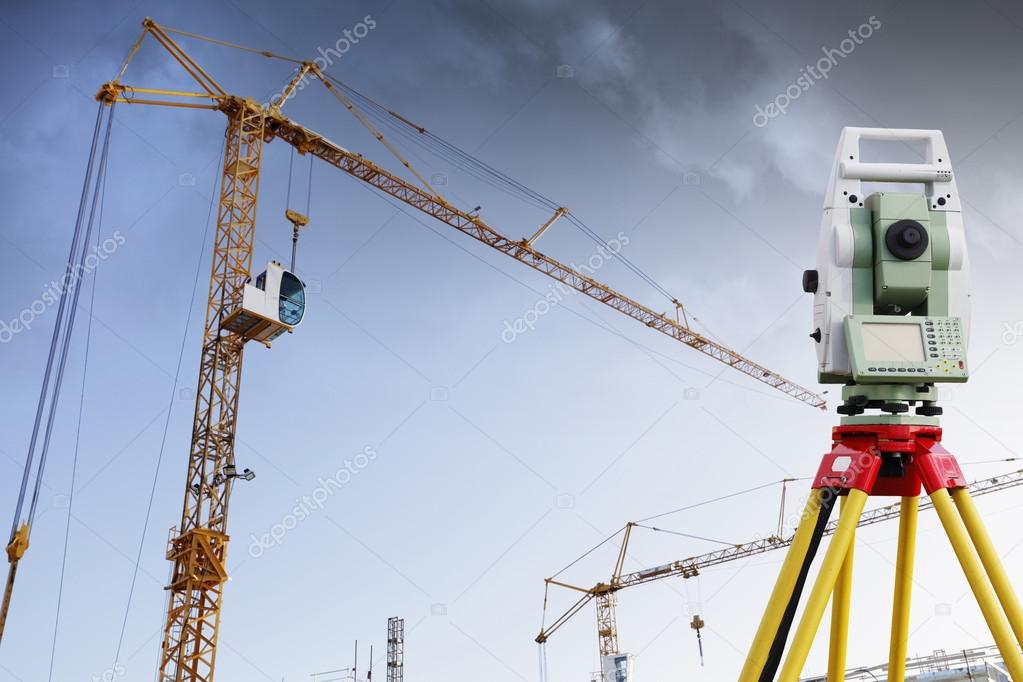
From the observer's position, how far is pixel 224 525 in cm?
3662

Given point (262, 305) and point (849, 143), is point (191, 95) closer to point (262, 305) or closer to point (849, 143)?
point (262, 305)

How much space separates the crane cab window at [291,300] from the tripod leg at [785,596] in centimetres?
3200

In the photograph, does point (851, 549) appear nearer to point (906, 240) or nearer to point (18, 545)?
point (906, 240)

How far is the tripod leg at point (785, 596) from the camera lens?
7.09 m

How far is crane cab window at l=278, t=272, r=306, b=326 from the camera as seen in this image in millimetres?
37375

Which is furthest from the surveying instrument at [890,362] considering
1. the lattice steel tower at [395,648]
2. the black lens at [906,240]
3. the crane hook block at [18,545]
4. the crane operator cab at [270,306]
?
the lattice steel tower at [395,648]

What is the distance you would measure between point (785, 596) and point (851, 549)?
104cm

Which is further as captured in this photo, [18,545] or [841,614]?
[18,545]

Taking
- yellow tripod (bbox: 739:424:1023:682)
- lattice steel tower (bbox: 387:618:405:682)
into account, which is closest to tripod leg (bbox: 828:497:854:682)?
yellow tripod (bbox: 739:424:1023:682)

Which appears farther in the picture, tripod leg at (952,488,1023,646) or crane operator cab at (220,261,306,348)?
crane operator cab at (220,261,306,348)

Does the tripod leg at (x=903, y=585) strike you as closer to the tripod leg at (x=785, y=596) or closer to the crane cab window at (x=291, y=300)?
the tripod leg at (x=785, y=596)

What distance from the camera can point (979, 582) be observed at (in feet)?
23.8

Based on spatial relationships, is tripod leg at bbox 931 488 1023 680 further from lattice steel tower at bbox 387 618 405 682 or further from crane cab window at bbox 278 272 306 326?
lattice steel tower at bbox 387 618 405 682

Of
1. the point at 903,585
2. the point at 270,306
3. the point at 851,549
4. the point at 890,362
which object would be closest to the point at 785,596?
the point at 851,549
